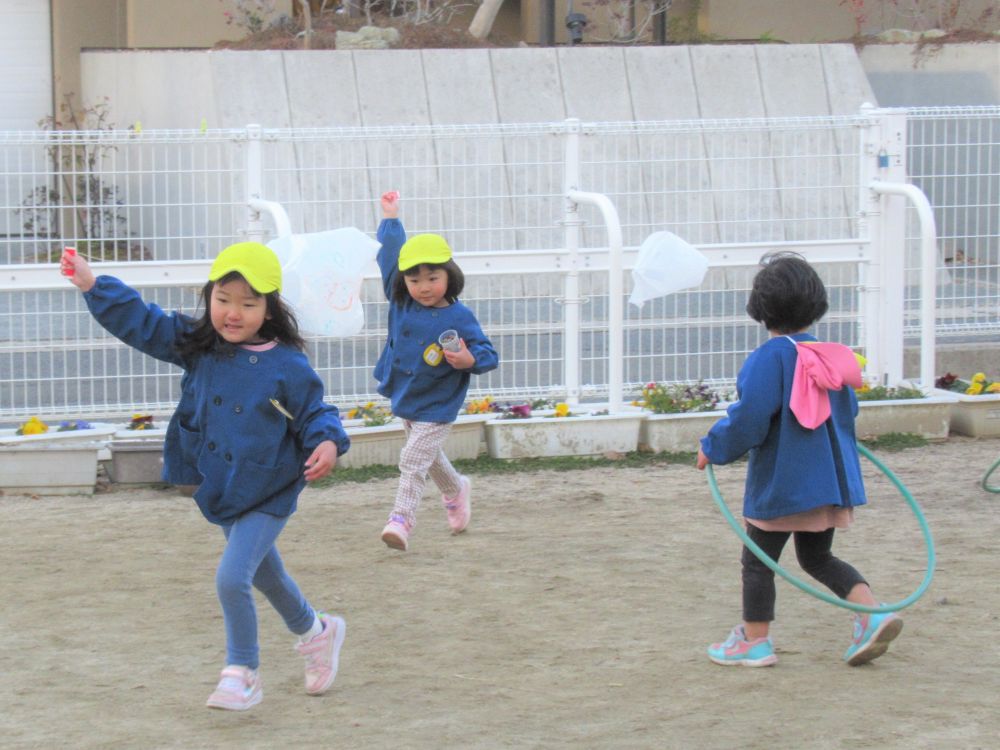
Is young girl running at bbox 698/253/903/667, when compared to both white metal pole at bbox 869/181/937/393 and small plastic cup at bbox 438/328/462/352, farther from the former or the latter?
white metal pole at bbox 869/181/937/393

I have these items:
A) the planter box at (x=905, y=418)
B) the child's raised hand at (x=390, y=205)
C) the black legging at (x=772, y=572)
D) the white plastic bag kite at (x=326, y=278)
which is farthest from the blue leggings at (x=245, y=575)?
the planter box at (x=905, y=418)

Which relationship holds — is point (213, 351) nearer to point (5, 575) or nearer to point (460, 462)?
point (5, 575)

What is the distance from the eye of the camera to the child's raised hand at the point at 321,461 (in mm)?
3980

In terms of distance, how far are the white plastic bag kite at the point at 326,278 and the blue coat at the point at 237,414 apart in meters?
2.84

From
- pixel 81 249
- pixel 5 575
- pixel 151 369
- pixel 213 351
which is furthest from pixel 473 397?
pixel 213 351

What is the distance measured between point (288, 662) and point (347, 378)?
11.5ft

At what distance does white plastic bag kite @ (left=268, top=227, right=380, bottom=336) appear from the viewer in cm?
702

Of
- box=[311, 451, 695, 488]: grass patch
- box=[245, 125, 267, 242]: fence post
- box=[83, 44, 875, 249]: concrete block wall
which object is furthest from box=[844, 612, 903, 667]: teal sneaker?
box=[83, 44, 875, 249]: concrete block wall

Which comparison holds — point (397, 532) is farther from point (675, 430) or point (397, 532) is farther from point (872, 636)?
point (675, 430)

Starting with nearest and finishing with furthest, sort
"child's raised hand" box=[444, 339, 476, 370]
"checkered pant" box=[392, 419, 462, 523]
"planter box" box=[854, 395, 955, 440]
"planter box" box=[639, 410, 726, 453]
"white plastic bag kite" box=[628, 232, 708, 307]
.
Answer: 1. "child's raised hand" box=[444, 339, 476, 370]
2. "checkered pant" box=[392, 419, 462, 523]
3. "white plastic bag kite" box=[628, 232, 708, 307]
4. "planter box" box=[639, 410, 726, 453]
5. "planter box" box=[854, 395, 955, 440]

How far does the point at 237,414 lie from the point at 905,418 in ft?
16.4

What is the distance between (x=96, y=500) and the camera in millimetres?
6883

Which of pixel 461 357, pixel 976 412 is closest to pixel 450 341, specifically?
pixel 461 357

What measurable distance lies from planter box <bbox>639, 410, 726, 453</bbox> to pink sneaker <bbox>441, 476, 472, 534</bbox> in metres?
1.84
